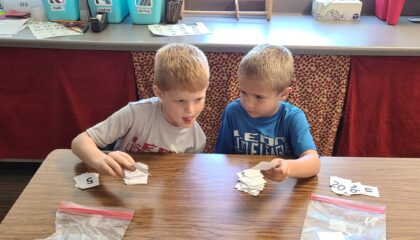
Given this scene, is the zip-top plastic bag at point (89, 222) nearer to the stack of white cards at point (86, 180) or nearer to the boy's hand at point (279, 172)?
the stack of white cards at point (86, 180)

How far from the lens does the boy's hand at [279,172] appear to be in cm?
104

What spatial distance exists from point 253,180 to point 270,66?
42 cm

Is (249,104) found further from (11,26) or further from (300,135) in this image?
(11,26)

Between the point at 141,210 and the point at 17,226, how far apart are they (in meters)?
0.28

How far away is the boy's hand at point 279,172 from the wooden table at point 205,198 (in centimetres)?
2

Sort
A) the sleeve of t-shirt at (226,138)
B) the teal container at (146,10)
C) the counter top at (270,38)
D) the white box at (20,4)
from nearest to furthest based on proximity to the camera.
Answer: the sleeve of t-shirt at (226,138), the counter top at (270,38), the teal container at (146,10), the white box at (20,4)

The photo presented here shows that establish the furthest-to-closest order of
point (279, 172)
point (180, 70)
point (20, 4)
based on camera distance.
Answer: point (20, 4) → point (180, 70) → point (279, 172)

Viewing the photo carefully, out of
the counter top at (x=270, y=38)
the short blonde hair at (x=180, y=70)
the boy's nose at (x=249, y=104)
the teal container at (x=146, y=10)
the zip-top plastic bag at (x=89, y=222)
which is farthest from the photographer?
the teal container at (x=146, y=10)

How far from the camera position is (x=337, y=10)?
237 cm

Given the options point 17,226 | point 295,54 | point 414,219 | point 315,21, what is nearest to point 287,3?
point 315,21

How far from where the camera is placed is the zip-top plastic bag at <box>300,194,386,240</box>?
0.91m

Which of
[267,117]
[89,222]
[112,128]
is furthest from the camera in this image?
[267,117]

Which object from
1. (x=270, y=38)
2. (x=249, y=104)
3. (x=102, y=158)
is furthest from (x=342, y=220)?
(x=270, y=38)

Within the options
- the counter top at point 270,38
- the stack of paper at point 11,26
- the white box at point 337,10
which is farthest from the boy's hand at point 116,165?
the white box at point 337,10
